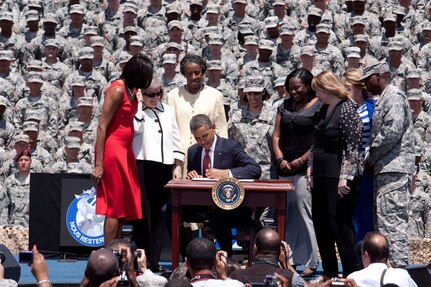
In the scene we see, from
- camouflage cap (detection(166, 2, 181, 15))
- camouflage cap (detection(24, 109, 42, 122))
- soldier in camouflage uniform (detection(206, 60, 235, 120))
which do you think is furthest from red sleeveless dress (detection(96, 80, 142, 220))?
camouflage cap (detection(166, 2, 181, 15))

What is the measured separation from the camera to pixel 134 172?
1117 centimetres

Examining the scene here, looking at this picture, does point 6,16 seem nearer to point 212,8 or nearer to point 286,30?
point 212,8

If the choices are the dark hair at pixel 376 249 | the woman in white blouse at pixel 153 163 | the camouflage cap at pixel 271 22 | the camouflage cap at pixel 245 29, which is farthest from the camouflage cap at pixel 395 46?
the dark hair at pixel 376 249

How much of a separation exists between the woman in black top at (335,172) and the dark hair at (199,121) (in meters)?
1.00

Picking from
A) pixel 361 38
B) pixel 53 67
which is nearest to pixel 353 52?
pixel 361 38

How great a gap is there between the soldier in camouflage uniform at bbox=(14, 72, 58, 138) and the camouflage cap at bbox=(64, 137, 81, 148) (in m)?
1.49

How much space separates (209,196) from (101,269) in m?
3.79

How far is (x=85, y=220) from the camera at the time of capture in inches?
533

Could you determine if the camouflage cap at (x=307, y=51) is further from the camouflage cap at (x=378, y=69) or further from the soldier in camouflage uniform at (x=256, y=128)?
the camouflage cap at (x=378, y=69)

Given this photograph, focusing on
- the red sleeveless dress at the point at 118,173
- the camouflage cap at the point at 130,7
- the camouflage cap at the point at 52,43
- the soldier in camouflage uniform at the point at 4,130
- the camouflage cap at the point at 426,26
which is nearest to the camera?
the red sleeveless dress at the point at 118,173

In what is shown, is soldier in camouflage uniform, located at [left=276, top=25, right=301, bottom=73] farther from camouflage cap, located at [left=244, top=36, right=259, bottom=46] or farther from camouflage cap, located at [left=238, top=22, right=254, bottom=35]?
camouflage cap, located at [left=238, top=22, right=254, bottom=35]

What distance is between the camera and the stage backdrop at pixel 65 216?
1352cm

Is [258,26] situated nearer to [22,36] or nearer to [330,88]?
[22,36]

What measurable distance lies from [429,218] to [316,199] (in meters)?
6.49
